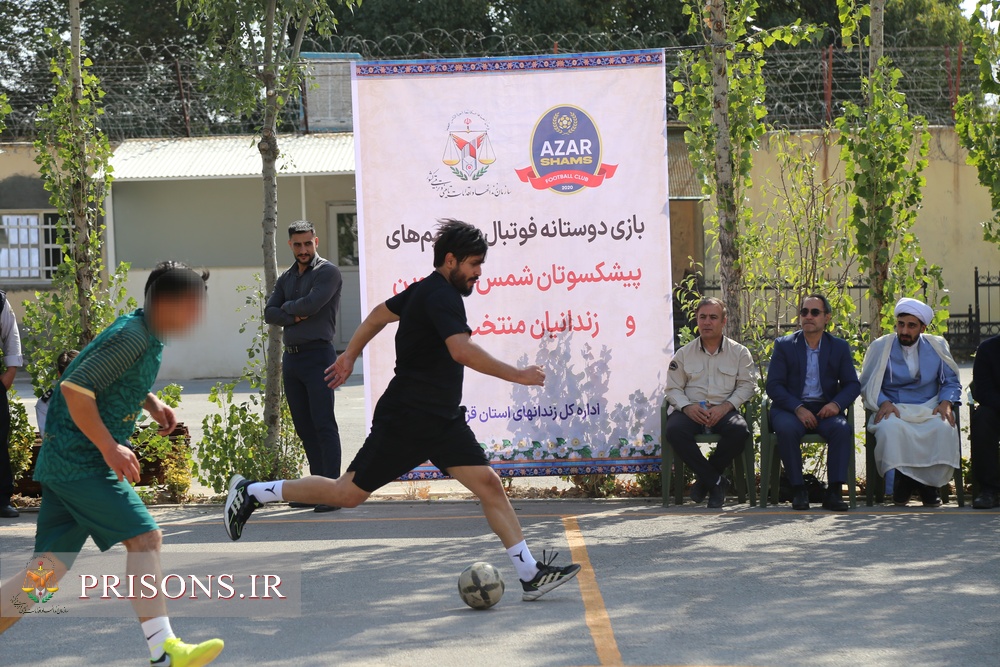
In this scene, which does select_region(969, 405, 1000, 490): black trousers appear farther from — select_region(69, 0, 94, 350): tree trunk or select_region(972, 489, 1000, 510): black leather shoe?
select_region(69, 0, 94, 350): tree trunk

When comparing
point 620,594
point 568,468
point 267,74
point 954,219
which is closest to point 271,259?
point 267,74

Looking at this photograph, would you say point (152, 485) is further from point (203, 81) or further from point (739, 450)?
point (739, 450)

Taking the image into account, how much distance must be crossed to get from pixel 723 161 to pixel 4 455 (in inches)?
214

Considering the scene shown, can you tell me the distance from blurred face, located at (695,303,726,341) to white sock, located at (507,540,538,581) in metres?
3.21

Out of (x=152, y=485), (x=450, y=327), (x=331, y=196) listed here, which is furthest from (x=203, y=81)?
(x=331, y=196)

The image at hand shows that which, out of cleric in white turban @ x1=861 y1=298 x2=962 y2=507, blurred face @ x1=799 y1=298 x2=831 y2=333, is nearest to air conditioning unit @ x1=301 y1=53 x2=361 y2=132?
blurred face @ x1=799 y1=298 x2=831 y2=333

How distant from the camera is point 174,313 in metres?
4.61

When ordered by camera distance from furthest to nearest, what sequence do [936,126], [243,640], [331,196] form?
[331,196] → [936,126] → [243,640]

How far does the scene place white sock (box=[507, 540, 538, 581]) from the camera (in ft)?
19.0

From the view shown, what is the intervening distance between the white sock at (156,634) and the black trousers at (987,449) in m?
5.88

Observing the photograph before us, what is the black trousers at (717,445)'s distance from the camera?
327 inches

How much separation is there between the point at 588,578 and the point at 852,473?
2.83 meters

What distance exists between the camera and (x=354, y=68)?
28.6ft

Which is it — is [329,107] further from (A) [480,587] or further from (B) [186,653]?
(B) [186,653]
